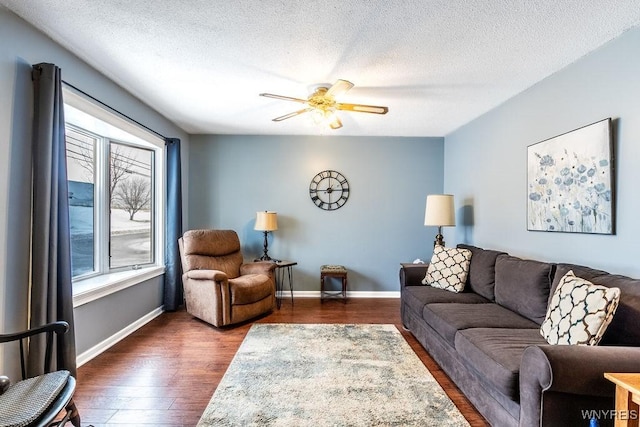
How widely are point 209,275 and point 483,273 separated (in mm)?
2776

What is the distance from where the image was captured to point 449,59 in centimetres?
247

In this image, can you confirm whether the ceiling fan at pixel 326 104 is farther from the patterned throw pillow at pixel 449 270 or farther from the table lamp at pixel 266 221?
the table lamp at pixel 266 221

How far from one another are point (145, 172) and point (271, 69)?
7.79 feet

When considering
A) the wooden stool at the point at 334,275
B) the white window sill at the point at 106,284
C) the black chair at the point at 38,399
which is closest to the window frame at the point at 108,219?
the white window sill at the point at 106,284

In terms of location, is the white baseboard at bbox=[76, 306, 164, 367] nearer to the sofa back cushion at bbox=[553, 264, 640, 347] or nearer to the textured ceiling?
the textured ceiling

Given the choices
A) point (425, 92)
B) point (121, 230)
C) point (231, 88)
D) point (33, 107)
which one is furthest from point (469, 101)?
point (121, 230)

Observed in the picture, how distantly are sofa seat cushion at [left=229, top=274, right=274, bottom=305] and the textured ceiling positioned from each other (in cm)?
199

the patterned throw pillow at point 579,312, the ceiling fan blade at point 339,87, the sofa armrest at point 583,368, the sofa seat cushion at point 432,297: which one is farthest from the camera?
the sofa seat cushion at point 432,297

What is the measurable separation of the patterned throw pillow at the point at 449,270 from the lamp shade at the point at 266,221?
2096 millimetres

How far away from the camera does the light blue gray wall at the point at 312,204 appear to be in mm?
4832

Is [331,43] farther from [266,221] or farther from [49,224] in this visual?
[266,221]

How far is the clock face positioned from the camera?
485 cm

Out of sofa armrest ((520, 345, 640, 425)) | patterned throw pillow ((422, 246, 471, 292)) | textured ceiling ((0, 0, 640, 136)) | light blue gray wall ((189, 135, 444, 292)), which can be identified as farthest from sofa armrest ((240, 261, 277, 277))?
sofa armrest ((520, 345, 640, 425))

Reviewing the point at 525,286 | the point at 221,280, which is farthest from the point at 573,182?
the point at 221,280
